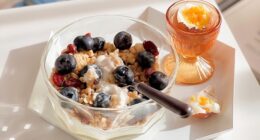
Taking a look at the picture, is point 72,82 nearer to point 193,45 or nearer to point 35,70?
point 35,70

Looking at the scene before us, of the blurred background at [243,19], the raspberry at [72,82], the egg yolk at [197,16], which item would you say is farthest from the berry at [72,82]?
the blurred background at [243,19]

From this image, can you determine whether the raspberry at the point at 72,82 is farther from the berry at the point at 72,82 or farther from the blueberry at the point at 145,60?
the blueberry at the point at 145,60

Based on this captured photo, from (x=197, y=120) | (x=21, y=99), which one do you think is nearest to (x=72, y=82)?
(x=21, y=99)

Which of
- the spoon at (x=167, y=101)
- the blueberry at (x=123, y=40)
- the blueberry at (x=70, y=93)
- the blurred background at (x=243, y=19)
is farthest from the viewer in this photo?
the blurred background at (x=243, y=19)

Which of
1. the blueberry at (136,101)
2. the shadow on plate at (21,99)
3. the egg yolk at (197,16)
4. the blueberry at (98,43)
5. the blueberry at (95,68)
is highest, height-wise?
the egg yolk at (197,16)

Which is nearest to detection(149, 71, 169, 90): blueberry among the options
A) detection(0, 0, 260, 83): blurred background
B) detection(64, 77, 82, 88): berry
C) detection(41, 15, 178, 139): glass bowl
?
detection(41, 15, 178, 139): glass bowl
